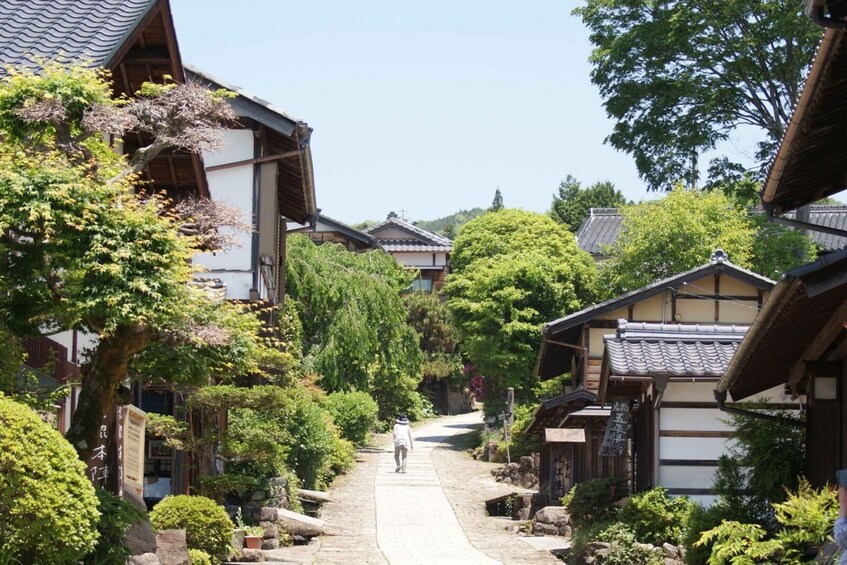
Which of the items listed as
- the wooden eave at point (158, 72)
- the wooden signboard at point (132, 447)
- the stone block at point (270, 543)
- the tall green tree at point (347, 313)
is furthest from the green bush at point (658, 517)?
the tall green tree at point (347, 313)

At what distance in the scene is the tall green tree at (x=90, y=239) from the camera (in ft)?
37.9

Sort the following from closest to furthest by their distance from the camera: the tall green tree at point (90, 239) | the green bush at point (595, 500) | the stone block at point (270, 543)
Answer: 1. the tall green tree at point (90, 239)
2. the green bush at point (595, 500)
3. the stone block at point (270, 543)

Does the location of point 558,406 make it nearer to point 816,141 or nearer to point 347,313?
point 347,313

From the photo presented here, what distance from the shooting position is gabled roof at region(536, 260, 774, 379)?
28.6m

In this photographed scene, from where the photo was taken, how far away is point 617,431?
74.5 feet

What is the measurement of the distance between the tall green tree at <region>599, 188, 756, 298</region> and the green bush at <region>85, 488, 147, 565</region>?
2398 centimetres

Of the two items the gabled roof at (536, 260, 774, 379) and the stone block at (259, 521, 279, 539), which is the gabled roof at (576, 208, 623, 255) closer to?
the gabled roof at (536, 260, 774, 379)

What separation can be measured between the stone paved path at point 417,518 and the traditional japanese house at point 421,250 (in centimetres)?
2414

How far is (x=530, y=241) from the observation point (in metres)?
51.3

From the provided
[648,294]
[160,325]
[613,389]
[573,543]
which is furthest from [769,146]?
[160,325]

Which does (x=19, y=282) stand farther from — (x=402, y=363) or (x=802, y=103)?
(x=402, y=363)

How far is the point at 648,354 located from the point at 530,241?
30775 mm

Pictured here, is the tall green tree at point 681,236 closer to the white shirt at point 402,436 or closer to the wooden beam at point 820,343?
the white shirt at point 402,436

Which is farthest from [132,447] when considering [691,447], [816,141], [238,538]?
[691,447]
